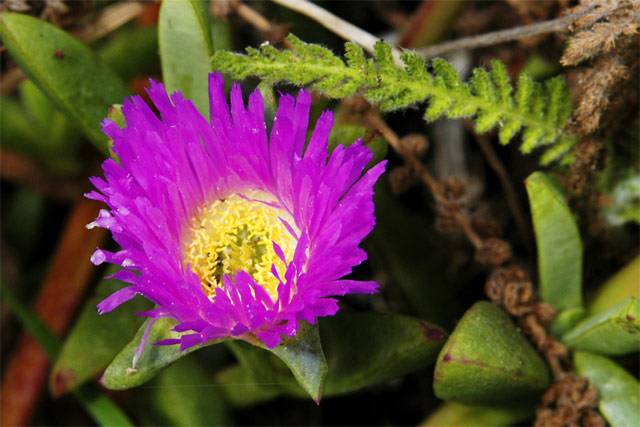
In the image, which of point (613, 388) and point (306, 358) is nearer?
point (306, 358)

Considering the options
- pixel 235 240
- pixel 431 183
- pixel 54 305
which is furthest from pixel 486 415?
pixel 54 305

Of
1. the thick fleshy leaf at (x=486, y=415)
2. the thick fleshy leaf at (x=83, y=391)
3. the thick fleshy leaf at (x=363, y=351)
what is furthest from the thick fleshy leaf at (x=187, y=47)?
the thick fleshy leaf at (x=486, y=415)

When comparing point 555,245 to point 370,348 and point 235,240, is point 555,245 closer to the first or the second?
point 370,348

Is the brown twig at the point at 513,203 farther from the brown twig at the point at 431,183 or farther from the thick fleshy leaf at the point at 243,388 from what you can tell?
the thick fleshy leaf at the point at 243,388

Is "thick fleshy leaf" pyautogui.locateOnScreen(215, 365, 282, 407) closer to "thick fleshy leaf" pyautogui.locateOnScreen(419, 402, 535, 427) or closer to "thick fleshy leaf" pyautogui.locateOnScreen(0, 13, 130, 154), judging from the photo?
"thick fleshy leaf" pyautogui.locateOnScreen(419, 402, 535, 427)

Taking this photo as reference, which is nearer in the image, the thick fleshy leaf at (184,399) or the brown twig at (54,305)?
the thick fleshy leaf at (184,399)

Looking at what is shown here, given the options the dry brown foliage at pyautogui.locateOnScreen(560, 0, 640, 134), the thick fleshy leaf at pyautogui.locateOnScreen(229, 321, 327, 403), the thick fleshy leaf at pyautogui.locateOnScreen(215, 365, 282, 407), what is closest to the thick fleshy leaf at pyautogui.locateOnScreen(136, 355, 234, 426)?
the thick fleshy leaf at pyautogui.locateOnScreen(215, 365, 282, 407)
